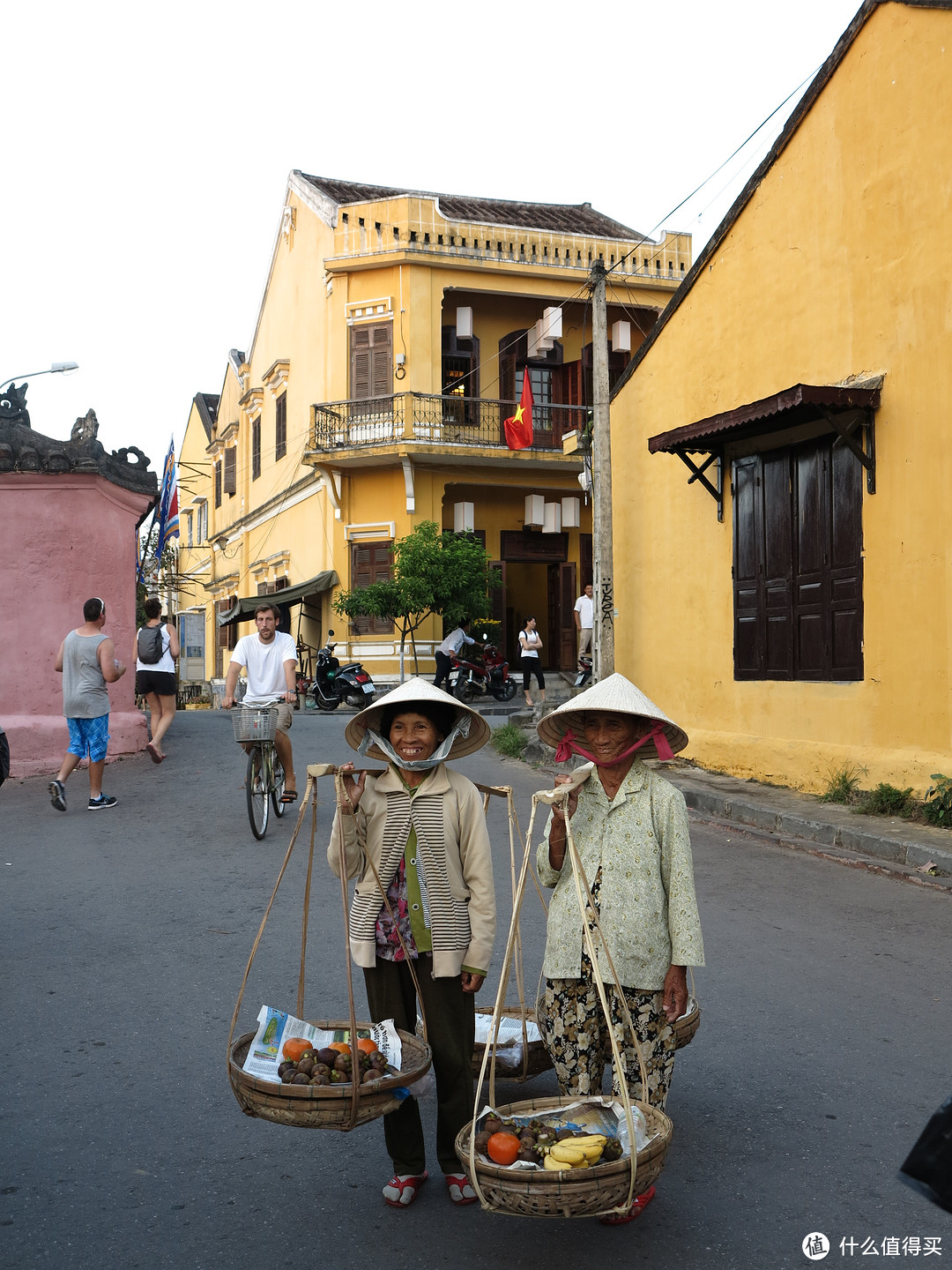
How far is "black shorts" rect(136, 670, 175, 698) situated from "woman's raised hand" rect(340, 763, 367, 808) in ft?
32.5

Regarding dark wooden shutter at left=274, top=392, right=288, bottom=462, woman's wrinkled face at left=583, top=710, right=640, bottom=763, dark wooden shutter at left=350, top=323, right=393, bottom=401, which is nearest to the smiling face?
woman's wrinkled face at left=583, top=710, right=640, bottom=763

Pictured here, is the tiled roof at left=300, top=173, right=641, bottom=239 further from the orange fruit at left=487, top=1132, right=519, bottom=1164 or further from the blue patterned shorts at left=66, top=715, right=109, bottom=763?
the orange fruit at left=487, top=1132, right=519, bottom=1164

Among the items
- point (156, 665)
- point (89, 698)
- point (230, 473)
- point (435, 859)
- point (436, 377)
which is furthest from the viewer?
point (230, 473)

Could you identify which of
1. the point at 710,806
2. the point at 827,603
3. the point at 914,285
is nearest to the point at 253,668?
the point at 710,806

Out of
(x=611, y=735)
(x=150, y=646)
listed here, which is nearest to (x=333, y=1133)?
(x=611, y=735)

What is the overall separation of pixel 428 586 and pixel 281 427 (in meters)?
10.3

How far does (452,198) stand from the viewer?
29094mm

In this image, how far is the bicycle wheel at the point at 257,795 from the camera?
8.98 m

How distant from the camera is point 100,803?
10492mm

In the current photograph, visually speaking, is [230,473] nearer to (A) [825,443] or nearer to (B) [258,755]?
(A) [825,443]

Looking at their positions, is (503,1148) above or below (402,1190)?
above

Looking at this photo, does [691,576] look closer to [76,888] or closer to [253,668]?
[253,668]

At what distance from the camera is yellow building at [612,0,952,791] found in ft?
32.5

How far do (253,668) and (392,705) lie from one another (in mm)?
6063
